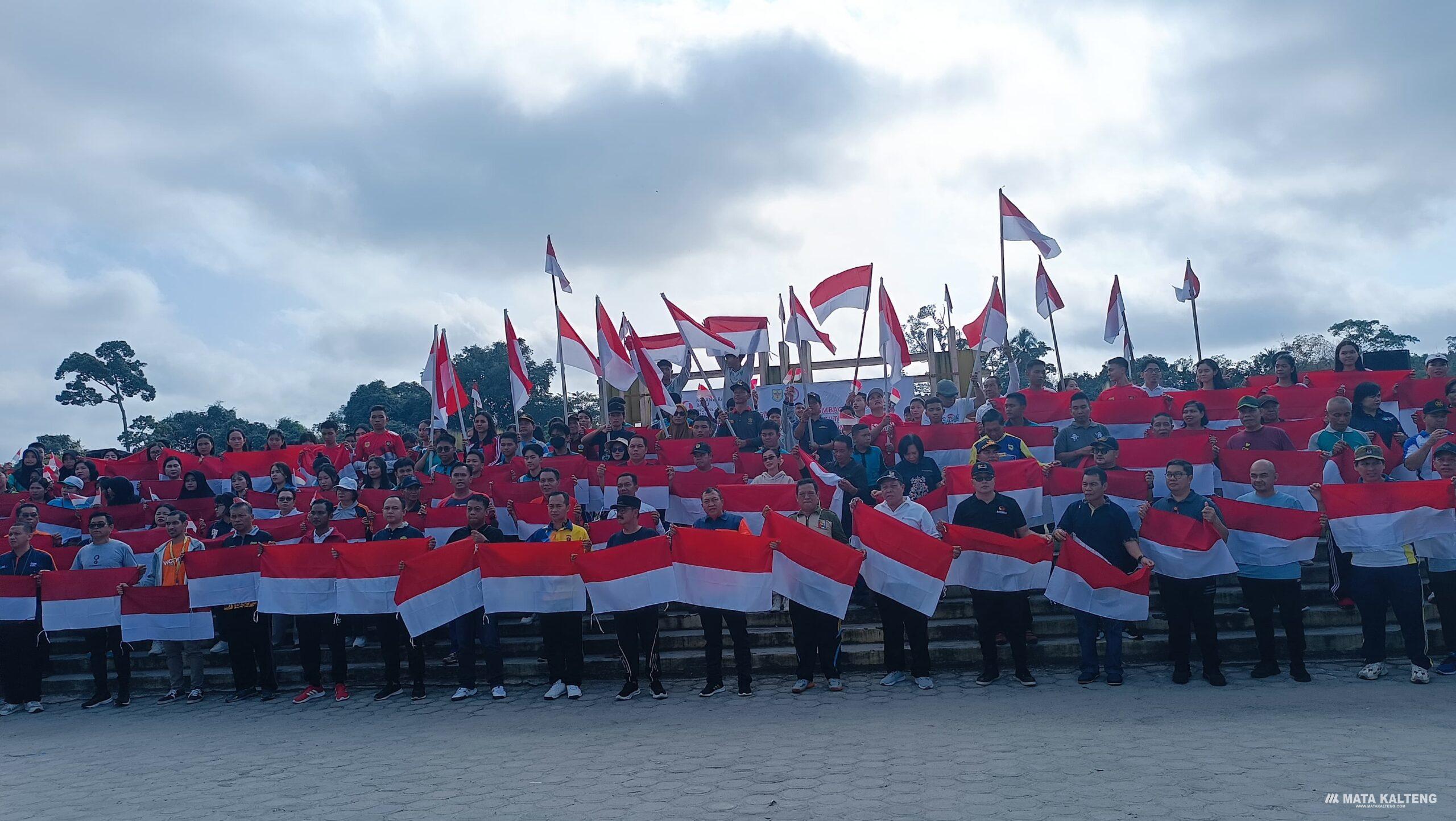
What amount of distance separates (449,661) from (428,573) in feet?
4.70

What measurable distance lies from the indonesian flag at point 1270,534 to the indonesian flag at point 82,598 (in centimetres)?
1115

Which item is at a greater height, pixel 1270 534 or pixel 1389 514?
pixel 1389 514

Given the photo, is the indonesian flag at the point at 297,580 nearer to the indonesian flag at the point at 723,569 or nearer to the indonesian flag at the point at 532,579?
the indonesian flag at the point at 532,579

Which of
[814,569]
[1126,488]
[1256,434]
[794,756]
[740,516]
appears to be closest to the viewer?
[794,756]

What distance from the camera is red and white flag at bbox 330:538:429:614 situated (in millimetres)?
10578

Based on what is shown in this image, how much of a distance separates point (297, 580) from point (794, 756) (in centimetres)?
622

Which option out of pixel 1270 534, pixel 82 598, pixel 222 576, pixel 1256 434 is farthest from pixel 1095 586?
pixel 82 598

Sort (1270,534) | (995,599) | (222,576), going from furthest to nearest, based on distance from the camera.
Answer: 1. (222,576)
2. (995,599)
3. (1270,534)

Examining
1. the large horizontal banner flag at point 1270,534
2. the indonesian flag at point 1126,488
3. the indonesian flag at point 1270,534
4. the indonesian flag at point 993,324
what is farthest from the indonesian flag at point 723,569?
the indonesian flag at point 993,324

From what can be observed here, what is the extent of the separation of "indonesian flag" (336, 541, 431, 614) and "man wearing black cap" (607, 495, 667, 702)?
228 cm

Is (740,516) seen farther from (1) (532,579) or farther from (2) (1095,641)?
(2) (1095,641)

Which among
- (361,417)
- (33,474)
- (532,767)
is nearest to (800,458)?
(532,767)

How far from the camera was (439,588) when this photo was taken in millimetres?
10242

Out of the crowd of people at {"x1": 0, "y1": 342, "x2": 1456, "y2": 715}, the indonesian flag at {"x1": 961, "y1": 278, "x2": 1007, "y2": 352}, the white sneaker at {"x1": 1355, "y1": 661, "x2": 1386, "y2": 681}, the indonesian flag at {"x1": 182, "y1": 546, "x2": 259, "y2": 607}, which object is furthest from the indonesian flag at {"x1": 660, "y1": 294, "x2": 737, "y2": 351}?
the white sneaker at {"x1": 1355, "y1": 661, "x2": 1386, "y2": 681}
